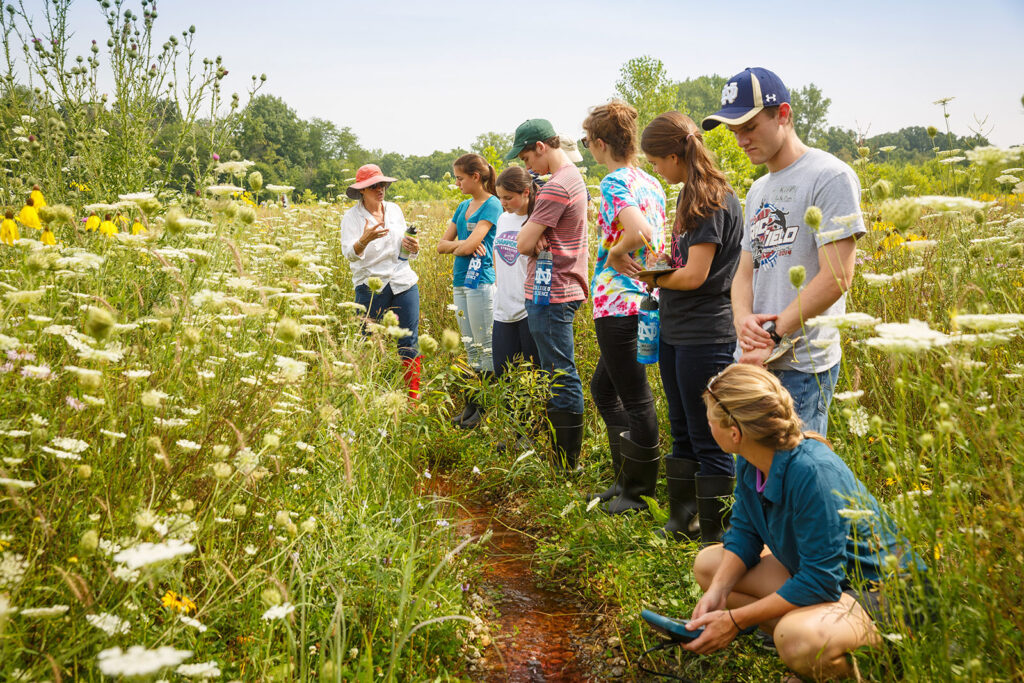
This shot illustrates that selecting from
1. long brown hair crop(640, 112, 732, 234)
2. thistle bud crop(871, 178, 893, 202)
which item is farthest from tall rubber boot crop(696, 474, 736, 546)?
thistle bud crop(871, 178, 893, 202)

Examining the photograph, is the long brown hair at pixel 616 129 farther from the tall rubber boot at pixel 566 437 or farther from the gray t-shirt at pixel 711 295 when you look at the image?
the tall rubber boot at pixel 566 437

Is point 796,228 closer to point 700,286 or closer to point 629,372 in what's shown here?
point 700,286

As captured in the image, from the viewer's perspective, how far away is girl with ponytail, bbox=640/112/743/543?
116 inches

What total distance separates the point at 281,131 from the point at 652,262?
213 feet

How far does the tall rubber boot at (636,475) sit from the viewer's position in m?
3.63

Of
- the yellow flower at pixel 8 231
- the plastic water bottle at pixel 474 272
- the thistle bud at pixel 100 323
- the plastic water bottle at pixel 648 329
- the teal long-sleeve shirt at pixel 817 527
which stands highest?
the yellow flower at pixel 8 231

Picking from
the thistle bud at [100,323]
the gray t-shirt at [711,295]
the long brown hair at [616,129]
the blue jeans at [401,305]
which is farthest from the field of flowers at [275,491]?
the blue jeans at [401,305]

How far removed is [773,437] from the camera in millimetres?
2145

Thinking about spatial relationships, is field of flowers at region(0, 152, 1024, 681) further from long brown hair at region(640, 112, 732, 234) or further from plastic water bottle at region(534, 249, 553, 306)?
plastic water bottle at region(534, 249, 553, 306)

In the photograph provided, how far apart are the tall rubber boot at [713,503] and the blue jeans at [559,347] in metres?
1.23

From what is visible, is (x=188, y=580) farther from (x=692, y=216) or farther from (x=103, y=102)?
(x=103, y=102)

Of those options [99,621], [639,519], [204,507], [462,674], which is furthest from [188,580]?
[639,519]

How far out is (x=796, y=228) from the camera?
95.2 inches

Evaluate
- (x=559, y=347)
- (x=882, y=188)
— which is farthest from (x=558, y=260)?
(x=882, y=188)
